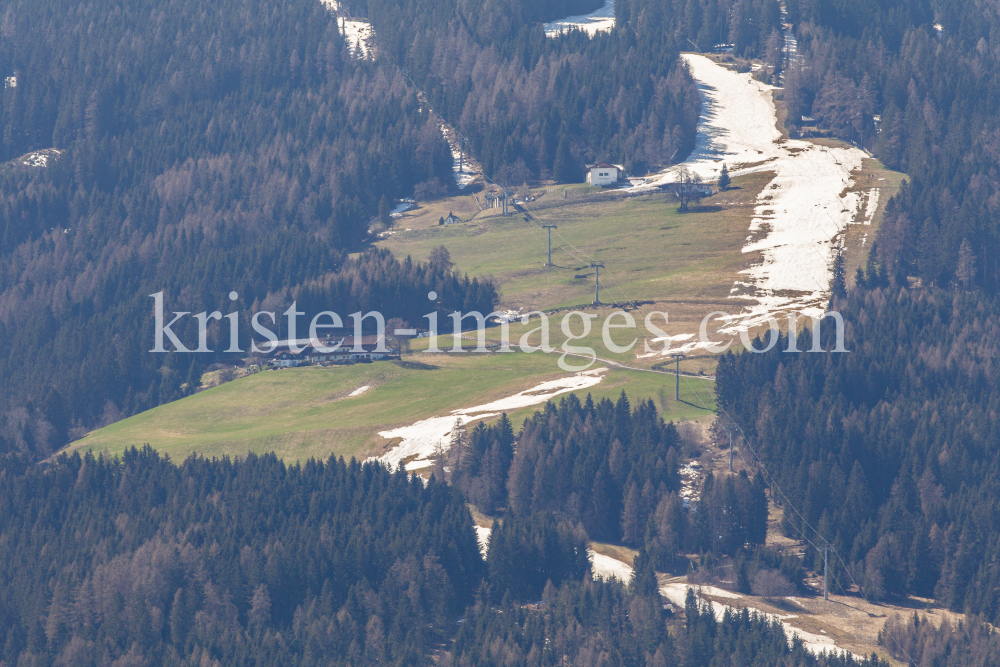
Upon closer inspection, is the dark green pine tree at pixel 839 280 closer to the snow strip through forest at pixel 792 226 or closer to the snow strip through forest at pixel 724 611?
the snow strip through forest at pixel 792 226

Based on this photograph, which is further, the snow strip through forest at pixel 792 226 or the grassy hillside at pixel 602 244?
the grassy hillside at pixel 602 244

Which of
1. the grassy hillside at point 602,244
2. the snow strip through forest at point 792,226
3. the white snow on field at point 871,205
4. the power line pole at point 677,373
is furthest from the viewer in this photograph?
the white snow on field at point 871,205

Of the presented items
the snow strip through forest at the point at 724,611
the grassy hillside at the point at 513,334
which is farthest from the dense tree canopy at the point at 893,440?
the snow strip through forest at the point at 724,611

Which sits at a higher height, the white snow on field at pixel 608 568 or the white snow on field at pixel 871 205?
the white snow on field at pixel 871 205

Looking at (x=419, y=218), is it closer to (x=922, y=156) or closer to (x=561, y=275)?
(x=561, y=275)

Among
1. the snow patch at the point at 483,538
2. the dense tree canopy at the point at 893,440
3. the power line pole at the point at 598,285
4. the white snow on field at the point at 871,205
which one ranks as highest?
the white snow on field at the point at 871,205

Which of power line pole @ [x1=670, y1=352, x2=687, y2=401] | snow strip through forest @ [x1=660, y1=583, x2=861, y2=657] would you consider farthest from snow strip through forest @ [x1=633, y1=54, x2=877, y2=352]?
snow strip through forest @ [x1=660, y1=583, x2=861, y2=657]
